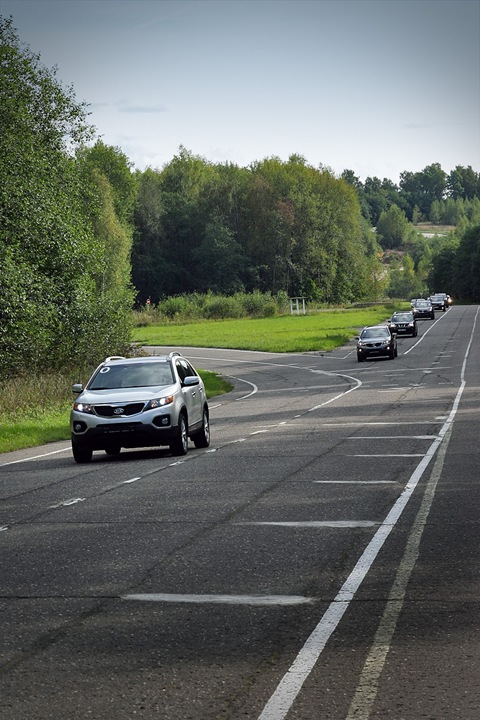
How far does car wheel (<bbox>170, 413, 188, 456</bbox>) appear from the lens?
19.1 metres

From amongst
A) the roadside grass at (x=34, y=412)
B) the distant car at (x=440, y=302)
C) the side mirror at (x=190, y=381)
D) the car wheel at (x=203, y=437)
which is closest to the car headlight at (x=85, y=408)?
the side mirror at (x=190, y=381)

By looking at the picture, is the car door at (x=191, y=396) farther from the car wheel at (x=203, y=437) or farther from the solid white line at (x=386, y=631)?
the solid white line at (x=386, y=631)

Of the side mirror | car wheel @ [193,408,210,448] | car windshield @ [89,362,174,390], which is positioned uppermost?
car windshield @ [89,362,174,390]

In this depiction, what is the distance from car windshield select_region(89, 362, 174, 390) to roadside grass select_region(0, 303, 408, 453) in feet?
11.0

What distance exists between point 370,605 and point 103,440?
11.6 m

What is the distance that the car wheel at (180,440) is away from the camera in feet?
62.7

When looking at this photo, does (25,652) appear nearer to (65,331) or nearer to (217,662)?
(217,662)

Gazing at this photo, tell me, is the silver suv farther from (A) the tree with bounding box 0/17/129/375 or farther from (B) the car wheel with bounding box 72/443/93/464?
(A) the tree with bounding box 0/17/129/375

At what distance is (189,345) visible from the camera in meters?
79.9

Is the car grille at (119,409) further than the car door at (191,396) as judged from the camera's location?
No

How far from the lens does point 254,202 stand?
459ft

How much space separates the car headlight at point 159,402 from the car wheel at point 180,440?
0.35 meters

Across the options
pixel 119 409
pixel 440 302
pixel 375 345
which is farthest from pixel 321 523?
pixel 440 302

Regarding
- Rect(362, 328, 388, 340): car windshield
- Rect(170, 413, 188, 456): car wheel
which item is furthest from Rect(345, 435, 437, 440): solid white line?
Rect(362, 328, 388, 340): car windshield
